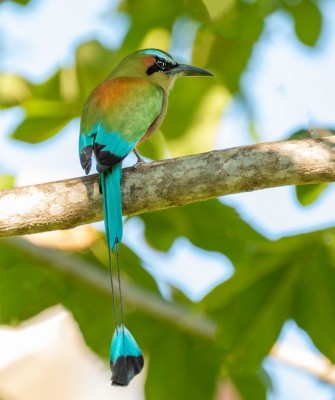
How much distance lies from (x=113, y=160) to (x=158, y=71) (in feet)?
3.75

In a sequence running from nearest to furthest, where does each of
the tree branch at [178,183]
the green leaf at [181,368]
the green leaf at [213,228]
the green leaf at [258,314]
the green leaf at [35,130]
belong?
the tree branch at [178,183], the green leaf at [258,314], the green leaf at [181,368], the green leaf at [213,228], the green leaf at [35,130]

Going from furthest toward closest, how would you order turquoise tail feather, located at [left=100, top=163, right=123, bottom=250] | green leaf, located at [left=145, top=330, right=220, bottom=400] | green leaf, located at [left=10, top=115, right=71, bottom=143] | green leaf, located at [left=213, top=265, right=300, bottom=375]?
green leaf, located at [left=10, top=115, right=71, bottom=143] → green leaf, located at [left=145, top=330, right=220, bottom=400] → green leaf, located at [left=213, top=265, right=300, bottom=375] → turquoise tail feather, located at [left=100, top=163, right=123, bottom=250]

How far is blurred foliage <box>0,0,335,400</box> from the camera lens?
410 centimetres

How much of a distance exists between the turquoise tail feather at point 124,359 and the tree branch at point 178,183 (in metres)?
0.47

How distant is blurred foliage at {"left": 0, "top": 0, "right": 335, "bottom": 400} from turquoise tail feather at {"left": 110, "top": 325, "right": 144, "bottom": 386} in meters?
0.45

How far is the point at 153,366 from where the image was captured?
4414 mm

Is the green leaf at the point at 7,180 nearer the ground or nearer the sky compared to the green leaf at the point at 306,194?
nearer the ground

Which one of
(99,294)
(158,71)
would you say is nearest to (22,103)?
(158,71)

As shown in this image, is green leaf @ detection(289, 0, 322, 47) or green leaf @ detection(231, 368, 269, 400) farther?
green leaf @ detection(289, 0, 322, 47)

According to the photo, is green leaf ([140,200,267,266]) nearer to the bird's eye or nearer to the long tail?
the bird's eye

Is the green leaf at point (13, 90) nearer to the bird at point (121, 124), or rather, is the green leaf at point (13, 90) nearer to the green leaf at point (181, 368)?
the bird at point (121, 124)

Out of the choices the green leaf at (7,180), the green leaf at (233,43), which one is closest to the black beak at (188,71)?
the green leaf at (233,43)

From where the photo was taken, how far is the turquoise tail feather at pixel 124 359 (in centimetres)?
357

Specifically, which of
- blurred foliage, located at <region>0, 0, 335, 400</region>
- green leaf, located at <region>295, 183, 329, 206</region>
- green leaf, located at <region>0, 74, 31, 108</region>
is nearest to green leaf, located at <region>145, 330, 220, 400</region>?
blurred foliage, located at <region>0, 0, 335, 400</region>
